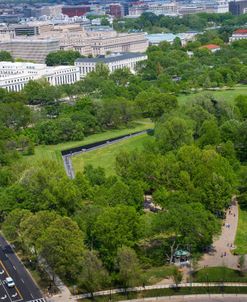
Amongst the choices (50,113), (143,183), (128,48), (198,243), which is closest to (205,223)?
(198,243)

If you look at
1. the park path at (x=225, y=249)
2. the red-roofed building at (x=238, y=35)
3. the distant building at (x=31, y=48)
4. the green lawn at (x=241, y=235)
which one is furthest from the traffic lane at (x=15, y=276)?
the red-roofed building at (x=238, y=35)

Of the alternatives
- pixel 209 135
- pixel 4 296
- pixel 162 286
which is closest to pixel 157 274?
pixel 162 286

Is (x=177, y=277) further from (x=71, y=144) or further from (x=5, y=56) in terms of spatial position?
(x=5, y=56)

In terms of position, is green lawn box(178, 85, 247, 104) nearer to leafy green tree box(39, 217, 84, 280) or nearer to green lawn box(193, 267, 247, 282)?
green lawn box(193, 267, 247, 282)

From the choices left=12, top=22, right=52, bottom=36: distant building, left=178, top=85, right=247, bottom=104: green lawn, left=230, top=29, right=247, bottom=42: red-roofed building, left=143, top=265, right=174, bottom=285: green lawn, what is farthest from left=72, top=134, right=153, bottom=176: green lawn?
left=12, top=22, right=52, bottom=36: distant building

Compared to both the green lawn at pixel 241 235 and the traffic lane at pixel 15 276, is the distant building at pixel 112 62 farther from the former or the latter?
the traffic lane at pixel 15 276
